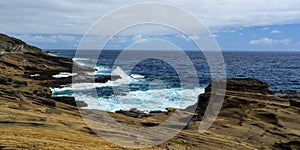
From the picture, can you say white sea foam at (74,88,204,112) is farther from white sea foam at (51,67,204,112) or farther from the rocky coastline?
the rocky coastline

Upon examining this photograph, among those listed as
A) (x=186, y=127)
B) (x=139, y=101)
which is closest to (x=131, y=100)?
(x=139, y=101)

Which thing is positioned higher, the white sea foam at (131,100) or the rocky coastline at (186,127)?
the rocky coastline at (186,127)

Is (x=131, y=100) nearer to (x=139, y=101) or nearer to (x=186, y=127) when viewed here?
(x=139, y=101)

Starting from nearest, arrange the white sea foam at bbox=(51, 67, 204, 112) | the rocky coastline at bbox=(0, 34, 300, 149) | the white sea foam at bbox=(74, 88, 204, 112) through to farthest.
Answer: the rocky coastline at bbox=(0, 34, 300, 149) < the white sea foam at bbox=(74, 88, 204, 112) < the white sea foam at bbox=(51, 67, 204, 112)

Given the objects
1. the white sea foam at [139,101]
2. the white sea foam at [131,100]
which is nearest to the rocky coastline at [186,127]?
the white sea foam at [139,101]

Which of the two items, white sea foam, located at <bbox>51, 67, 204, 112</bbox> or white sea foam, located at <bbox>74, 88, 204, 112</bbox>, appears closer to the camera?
white sea foam, located at <bbox>74, 88, 204, 112</bbox>

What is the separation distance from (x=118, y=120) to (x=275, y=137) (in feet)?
28.7

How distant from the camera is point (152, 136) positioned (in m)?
13.3

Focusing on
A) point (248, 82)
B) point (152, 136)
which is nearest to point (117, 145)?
point (152, 136)

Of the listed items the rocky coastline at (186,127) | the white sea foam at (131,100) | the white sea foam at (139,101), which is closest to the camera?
the rocky coastline at (186,127)

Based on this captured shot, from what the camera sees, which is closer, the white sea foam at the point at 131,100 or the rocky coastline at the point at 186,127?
the rocky coastline at the point at 186,127

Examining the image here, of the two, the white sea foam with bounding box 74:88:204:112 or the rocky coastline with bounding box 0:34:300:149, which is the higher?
the rocky coastline with bounding box 0:34:300:149

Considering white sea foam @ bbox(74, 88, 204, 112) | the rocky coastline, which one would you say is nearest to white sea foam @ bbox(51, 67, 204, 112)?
white sea foam @ bbox(74, 88, 204, 112)

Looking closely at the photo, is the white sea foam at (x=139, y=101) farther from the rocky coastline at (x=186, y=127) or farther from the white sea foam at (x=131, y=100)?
the rocky coastline at (x=186, y=127)
